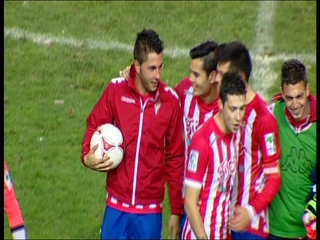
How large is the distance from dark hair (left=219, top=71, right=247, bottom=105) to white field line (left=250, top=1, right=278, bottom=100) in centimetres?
455

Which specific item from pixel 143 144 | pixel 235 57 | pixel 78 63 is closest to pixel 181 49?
pixel 78 63

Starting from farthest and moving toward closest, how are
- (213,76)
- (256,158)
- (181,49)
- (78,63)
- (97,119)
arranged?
(181,49), (78,63), (97,119), (213,76), (256,158)

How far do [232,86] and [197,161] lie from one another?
21.4 inches

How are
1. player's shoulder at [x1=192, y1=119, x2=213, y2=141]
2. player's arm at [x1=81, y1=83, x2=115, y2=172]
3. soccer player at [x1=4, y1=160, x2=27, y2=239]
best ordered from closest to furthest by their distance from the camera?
soccer player at [x1=4, y1=160, x2=27, y2=239], player's shoulder at [x1=192, y1=119, x2=213, y2=141], player's arm at [x1=81, y1=83, x2=115, y2=172]

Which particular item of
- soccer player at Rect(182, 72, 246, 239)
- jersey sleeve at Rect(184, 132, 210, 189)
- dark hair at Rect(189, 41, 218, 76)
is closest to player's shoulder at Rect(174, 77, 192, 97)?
dark hair at Rect(189, 41, 218, 76)

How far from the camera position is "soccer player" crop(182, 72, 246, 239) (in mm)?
6602

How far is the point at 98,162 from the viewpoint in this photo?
716 centimetres

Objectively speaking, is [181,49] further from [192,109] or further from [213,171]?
[213,171]

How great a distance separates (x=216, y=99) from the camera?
23.2 feet

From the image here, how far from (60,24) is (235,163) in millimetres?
6340

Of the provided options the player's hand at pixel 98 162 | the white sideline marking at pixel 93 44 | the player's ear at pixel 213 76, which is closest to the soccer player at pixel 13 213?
the player's hand at pixel 98 162

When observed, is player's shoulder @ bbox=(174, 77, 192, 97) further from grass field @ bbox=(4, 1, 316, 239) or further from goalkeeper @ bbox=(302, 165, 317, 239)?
grass field @ bbox=(4, 1, 316, 239)

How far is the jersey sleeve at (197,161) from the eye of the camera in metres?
6.65

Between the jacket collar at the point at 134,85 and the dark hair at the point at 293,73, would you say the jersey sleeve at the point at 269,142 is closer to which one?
the dark hair at the point at 293,73
